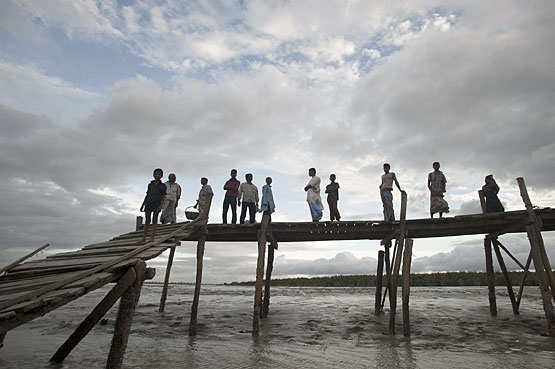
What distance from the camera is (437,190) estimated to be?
36.6 feet

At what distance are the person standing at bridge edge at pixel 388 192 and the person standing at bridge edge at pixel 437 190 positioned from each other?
3.95ft

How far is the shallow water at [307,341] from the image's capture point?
731cm

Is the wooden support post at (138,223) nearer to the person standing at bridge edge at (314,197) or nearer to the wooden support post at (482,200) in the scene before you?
the person standing at bridge edge at (314,197)

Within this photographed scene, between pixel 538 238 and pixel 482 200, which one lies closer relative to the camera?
pixel 538 238

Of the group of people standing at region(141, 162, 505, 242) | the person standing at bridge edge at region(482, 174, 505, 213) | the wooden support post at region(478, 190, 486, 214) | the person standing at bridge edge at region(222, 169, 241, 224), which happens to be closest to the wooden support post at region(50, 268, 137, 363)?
the group of people standing at region(141, 162, 505, 242)

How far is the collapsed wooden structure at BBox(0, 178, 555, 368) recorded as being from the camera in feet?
14.9

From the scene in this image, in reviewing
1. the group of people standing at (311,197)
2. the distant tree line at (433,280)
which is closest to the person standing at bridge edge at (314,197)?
the group of people standing at (311,197)

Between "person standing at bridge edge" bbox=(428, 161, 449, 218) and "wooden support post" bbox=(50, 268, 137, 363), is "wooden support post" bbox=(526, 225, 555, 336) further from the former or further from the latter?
"wooden support post" bbox=(50, 268, 137, 363)

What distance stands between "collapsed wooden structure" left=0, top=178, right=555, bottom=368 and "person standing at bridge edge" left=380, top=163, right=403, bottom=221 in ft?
1.16

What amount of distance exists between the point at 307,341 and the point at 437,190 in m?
6.11

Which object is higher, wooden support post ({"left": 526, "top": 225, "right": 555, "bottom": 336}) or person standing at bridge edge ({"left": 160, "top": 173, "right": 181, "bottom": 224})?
person standing at bridge edge ({"left": 160, "top": 173, "right": 181, "bottom": 224})

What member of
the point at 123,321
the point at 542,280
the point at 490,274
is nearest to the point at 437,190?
the point at 542,280

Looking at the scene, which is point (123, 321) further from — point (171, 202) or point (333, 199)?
point (333, 199)

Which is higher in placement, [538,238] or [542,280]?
[538,238]
